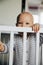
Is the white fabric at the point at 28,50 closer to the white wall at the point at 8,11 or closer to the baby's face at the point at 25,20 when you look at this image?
the baby's face at the point at 25,20

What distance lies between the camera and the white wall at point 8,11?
1.65m

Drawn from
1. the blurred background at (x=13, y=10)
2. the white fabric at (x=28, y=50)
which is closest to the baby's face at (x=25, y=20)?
the white fabric at (x=28, y=50)

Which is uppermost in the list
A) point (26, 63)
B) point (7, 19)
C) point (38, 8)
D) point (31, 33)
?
point (38, 8)

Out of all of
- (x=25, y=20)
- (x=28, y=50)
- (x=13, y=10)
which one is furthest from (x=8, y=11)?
(x=28, y=50)

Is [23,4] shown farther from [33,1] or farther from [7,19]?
[7,19]

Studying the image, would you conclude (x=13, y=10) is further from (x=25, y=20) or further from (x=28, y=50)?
(x=28, y=50)

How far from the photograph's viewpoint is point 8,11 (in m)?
1.66

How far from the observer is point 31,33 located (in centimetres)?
63

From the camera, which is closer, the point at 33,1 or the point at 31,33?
the point at 31,33

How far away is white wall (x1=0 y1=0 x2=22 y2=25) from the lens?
65.0 inches

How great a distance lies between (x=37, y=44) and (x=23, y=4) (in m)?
1.07

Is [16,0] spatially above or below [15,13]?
above

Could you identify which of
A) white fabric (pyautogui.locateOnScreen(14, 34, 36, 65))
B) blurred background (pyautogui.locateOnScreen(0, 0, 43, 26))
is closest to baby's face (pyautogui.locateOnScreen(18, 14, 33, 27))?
white fabric (pyautogui.locateOnScreen(14, 34, 36, 65))

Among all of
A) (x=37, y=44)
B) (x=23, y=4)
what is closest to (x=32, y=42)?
(x=37, y=44)
